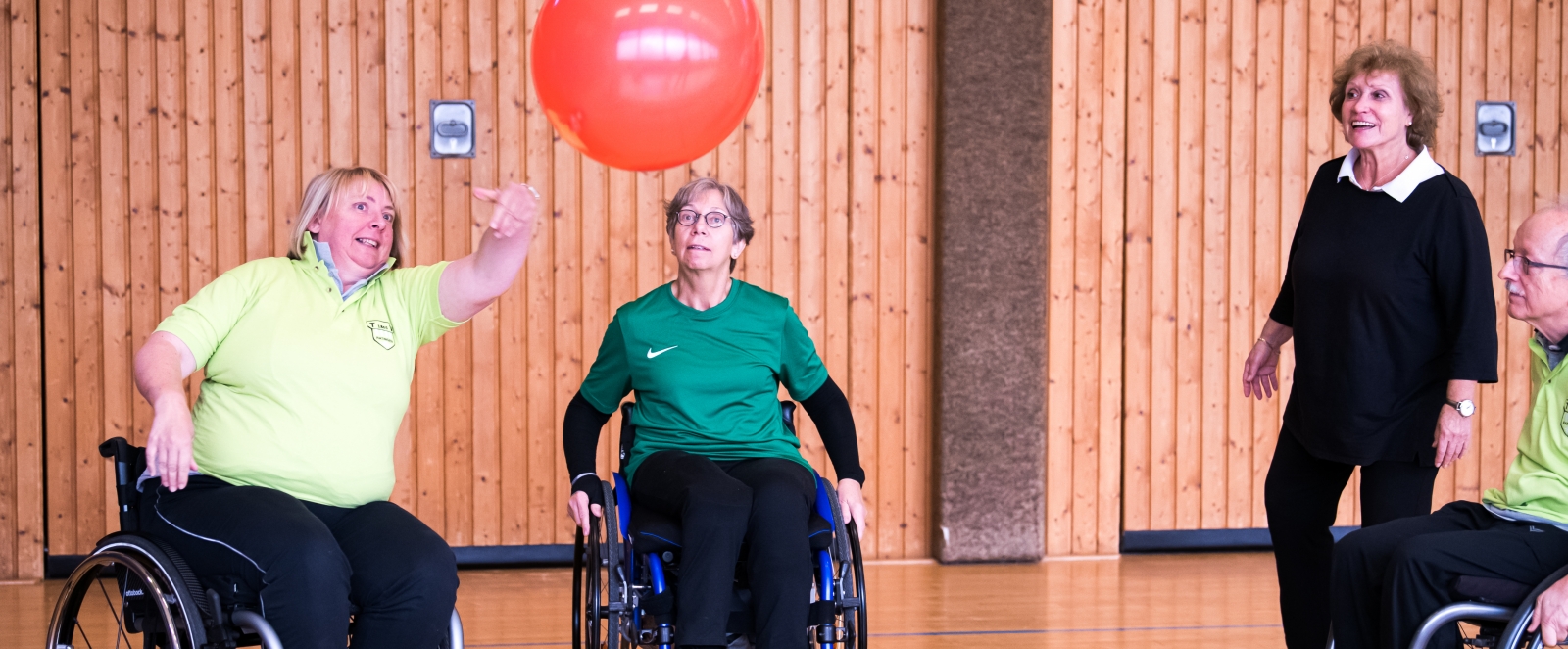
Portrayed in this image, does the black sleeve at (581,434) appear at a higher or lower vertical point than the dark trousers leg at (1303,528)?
higher

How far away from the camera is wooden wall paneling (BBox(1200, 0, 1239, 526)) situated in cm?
402

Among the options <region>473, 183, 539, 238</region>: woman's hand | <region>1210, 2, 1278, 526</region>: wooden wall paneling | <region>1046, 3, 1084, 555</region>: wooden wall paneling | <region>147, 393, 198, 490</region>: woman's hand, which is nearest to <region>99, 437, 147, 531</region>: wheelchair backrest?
<region>147, 393, 198, 490</region>: woman's hand

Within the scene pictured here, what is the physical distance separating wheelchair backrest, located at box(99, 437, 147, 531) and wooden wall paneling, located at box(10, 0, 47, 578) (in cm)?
201

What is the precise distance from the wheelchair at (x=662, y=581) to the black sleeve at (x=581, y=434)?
6.1 inches

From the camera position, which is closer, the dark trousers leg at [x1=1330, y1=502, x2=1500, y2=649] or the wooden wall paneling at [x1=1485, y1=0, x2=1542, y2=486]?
the dark trousers leg at [x1=1330, y1=502, x2=1500, y2=649]

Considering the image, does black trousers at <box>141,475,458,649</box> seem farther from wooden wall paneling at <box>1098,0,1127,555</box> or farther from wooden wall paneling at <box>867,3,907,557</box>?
wooden wall paneling at <box>1098,0,1127,555</box>

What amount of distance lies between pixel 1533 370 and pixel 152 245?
3491 millimetres

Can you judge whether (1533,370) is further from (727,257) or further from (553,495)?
(553,495)

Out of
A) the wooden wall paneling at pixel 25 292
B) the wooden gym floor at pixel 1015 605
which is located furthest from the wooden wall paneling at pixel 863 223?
the wooden wall paneling at pixel 25 292

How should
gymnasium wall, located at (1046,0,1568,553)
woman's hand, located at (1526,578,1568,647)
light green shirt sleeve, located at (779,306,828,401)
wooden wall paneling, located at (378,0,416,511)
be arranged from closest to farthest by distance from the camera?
woman's hand, located at (1526,578,1568,647) < light green shirt sleeve, located at (779,306,828,401) < wooden wall paneling, located at (378,0,416,511) < gymnasium wall, located at (1046,0,1568,553)

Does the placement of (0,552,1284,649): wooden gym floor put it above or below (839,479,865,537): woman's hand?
below

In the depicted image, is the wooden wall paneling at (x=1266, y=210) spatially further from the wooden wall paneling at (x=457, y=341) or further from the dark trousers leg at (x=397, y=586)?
the dark trousers leg at (x=397, y=586)

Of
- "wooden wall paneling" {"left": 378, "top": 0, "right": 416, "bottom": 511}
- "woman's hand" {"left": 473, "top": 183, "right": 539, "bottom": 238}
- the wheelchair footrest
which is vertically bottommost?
the wheelchair footrest

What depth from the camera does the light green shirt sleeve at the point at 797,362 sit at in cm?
254
